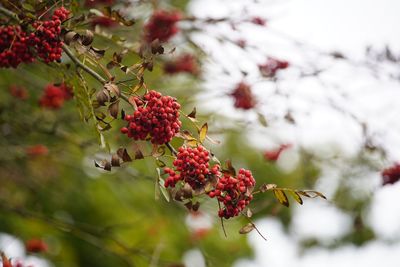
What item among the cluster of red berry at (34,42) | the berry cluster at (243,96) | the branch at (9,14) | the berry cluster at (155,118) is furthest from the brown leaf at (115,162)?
the berry cluster at (243,96)

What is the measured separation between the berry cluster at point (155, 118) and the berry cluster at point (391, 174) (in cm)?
162

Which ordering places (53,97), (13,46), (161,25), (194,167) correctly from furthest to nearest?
(53,97) → (161,25) → (13,46) → (194,167)

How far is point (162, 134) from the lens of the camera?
61.4 inches

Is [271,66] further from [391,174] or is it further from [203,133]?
[203,133]

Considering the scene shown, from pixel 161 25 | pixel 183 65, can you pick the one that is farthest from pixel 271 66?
pixel 161 25

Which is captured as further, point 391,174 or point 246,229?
point 391,174

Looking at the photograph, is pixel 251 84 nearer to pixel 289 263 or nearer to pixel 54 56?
pixel 54 56

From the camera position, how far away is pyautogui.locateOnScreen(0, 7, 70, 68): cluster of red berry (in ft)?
5.36

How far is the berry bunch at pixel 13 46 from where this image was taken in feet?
5.64

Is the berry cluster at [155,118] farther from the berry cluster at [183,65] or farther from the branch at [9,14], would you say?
the berry cluster at [183,65]

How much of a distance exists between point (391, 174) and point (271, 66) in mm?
940

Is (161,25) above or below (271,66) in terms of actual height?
above

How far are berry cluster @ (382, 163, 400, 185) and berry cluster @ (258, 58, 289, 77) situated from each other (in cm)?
86

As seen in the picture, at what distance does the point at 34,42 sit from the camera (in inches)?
65.1
